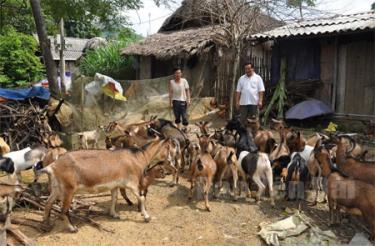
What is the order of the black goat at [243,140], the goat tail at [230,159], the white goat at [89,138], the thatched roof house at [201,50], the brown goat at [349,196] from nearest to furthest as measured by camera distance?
1. the brown goat at [349,196]
2. the goat tail at [230,159]
3. the black goat at [243,140]
4. the white goat at [89,138]
5. the thatched roof house at [201,50]

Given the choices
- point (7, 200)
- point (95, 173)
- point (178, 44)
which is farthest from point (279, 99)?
point (7, 200)

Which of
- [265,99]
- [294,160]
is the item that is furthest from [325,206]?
[265,99]

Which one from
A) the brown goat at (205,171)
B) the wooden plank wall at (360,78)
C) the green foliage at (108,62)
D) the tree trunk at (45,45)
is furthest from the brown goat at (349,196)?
the green foliage at (108,62)

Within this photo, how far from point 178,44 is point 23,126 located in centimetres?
854

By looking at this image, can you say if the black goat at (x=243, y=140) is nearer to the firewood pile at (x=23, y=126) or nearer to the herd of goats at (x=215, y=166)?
the herd of goats at (x=215, y=166)

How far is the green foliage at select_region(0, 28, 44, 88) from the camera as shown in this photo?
77.7 feet

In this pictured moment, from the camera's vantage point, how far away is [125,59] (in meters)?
22.2

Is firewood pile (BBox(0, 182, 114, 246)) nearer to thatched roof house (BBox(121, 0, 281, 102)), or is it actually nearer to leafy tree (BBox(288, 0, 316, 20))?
leafy tree (BBox(288, 0, 316, 20))

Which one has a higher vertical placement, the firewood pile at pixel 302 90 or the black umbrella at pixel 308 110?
the firewood pile at pixel 302 90

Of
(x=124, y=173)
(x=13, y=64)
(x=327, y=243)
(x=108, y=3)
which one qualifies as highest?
(x=108, y=3)

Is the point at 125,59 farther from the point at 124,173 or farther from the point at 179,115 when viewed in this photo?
the point at 124,173

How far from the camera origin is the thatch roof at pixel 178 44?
16.0m

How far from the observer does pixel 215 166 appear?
673cm

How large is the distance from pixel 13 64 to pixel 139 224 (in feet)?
67.3
